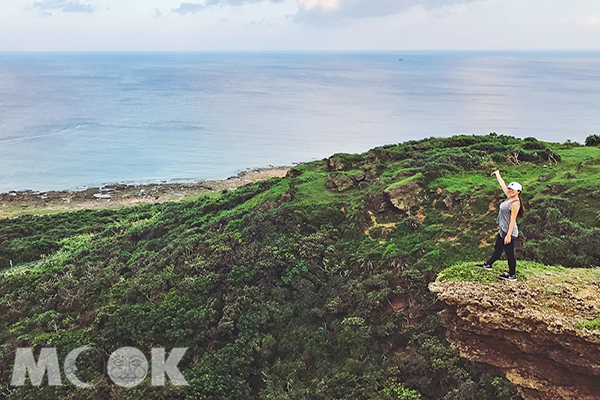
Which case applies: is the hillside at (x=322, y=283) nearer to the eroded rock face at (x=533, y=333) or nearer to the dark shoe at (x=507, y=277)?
the eroded rock face at (x=533, y=333)

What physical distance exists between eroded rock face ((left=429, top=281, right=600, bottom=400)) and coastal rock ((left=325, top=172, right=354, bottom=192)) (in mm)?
8683

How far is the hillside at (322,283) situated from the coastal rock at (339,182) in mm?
63

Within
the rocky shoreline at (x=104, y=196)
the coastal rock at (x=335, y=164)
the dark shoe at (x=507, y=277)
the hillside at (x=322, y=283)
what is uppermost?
the coastal rock at (x=335, y=164)

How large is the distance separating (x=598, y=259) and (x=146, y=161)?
4312 centimetres

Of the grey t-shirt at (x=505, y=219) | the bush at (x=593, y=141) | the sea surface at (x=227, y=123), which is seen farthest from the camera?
the sea surface at (x=227, y=123)

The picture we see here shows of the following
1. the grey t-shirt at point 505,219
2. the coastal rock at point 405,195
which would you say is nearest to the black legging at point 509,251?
the grey t-shirt at point 505,219

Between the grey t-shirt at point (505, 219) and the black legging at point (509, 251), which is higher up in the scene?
the grey t-shirt at point (505, 219)

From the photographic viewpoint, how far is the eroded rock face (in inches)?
282

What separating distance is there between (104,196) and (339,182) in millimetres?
25673

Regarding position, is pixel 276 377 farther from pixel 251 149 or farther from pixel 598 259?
pixel 251 149

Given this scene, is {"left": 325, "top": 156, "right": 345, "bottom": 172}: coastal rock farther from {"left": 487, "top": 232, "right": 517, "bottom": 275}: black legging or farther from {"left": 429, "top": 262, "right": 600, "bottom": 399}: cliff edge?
{"left": 487, "top": 232, "right": 517, "bottom": 275}: black legging

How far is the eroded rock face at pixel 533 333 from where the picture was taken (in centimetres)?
717

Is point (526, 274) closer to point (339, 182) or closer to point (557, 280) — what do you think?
point (557, 280)

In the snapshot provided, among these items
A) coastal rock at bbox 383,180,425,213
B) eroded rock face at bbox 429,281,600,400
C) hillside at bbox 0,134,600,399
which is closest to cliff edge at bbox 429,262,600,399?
eroded rock face at bbox 429,281,600,400
